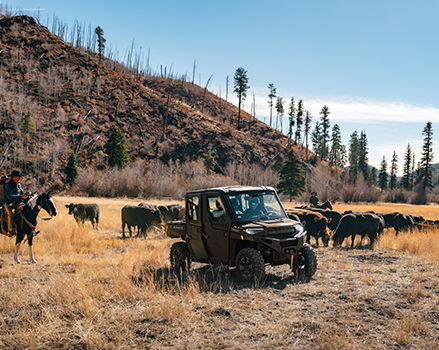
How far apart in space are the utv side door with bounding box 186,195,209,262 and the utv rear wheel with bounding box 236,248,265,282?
3.86 feet

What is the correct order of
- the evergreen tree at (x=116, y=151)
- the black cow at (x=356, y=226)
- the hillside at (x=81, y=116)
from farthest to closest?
the hillside at (x=81, y=116) < the evergreen tree at (x=116, y=151) < the black cow at (x=356, y=226)

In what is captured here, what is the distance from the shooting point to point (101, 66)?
106 metres

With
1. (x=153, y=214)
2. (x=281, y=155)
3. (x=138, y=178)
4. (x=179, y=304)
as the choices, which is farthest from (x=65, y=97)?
(x=179, y=304)

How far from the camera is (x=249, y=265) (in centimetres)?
795

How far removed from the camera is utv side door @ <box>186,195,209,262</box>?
8938mm

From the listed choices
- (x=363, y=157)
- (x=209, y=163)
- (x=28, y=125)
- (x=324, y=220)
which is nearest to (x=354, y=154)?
(x=363, y=157)

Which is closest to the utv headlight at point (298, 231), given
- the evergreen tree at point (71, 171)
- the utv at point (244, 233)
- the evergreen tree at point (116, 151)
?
the utv at point (244, 233)

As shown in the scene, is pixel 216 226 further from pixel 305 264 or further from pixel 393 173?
pixel 393 173

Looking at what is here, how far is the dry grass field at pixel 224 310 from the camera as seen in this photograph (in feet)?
17.1

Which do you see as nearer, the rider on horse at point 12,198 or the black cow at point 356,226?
the rider on horse at point 12,198

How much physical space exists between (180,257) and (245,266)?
2.33 m

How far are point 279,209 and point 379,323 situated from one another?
12.0 feet

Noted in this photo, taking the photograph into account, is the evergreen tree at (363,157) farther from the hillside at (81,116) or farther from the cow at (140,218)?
the cow at (140,218)

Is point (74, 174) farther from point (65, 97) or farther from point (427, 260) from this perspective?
point (427, 260)
